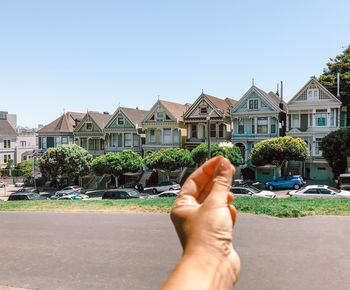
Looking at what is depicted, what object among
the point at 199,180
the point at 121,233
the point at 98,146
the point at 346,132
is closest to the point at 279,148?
the point at 346,132

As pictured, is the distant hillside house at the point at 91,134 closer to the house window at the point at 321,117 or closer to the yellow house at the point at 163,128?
the yellow house at the point at 163,128

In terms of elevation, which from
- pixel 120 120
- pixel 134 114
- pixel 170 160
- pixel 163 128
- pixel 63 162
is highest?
pixel 134 114

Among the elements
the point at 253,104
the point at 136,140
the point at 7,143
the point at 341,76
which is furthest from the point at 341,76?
the point at 7,143

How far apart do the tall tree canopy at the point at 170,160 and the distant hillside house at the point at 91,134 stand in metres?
13.9

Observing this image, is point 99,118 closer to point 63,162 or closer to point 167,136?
point 63,162

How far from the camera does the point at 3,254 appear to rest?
1147cm

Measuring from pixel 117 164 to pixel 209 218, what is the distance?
130ft

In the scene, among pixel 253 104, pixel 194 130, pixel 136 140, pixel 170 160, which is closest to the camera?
pixel 170 160

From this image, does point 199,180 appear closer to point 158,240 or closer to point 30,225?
point 158,240

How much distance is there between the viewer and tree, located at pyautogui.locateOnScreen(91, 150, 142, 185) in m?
41.8

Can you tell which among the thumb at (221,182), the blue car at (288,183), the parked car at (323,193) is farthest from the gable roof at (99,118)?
the thumb at (221,182)

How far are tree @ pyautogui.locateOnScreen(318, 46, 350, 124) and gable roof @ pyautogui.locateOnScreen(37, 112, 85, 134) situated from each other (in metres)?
37.7

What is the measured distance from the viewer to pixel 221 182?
3.00 m

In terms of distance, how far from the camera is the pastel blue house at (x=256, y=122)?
135 feet
